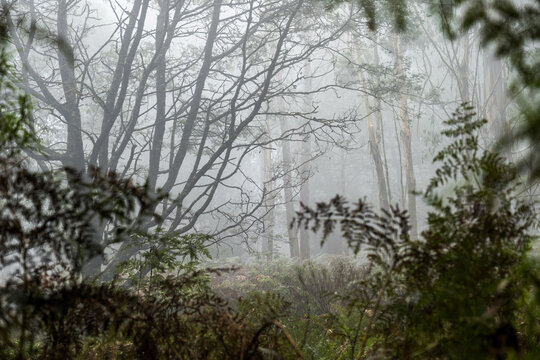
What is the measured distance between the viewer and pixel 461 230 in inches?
39.9

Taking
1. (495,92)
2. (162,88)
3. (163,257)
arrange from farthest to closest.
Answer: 1. (495,92)
2. (162,88)
3. (163,257)

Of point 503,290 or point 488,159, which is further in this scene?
point 488,159

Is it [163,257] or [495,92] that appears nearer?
[163,257]

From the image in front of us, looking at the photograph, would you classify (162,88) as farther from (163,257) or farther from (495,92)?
(495,92)

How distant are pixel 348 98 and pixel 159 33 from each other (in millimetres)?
26666

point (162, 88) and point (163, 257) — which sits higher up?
point (162, 88)

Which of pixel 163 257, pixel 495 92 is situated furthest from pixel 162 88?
pixel 495 92

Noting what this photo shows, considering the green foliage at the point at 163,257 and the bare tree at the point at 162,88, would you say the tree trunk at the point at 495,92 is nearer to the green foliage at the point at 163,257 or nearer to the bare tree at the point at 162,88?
the bare tree at the point at 162,88

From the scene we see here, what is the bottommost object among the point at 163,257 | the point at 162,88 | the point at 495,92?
the point at 163,257

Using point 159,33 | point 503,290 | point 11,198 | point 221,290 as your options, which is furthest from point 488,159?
point 221,290

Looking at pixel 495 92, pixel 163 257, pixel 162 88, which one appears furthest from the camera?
pixel 495 92

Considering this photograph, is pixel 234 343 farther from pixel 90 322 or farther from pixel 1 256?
pixel 1 256

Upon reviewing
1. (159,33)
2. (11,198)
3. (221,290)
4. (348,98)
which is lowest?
(221,290)

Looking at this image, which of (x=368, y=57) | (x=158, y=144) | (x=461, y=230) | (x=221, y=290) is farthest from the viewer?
(x=368, y=57)
